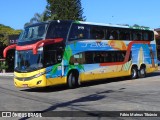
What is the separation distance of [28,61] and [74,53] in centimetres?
290

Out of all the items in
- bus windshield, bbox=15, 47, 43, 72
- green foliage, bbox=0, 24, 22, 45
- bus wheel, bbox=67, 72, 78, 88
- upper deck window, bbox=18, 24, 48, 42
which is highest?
green foliage, bbox=0, 24, 22, 45

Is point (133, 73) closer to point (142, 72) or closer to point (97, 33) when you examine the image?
point (142, 72)

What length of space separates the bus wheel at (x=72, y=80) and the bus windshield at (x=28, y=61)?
2494 mm

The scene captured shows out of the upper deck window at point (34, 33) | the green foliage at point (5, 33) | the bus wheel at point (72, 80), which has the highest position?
the green foliage at point (5, 33)

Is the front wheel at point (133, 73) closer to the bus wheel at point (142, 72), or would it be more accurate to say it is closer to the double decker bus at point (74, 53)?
the double decker bus at point (74, 53)

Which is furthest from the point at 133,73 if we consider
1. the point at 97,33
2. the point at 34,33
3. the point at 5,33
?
the point at 5,33

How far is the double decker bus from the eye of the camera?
64.7 ft

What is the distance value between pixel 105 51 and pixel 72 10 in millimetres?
36806

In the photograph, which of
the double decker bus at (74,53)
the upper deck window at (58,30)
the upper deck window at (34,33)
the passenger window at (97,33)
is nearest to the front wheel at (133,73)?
the double decker bus at (74,53)

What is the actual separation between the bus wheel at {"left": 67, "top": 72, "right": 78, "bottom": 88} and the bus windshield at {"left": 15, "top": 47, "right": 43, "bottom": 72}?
2.49 meters

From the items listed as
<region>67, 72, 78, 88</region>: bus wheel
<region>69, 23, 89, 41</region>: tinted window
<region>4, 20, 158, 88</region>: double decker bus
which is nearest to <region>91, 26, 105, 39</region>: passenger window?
<region>4, 20, 158, 88</region>: double decker bus

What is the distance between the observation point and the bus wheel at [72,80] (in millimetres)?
21453

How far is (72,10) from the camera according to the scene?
198ft

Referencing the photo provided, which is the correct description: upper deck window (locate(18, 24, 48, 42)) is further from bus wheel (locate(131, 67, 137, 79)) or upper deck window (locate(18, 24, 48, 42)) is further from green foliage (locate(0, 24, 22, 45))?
green foliage (locate(0, 24, 22, 45))
